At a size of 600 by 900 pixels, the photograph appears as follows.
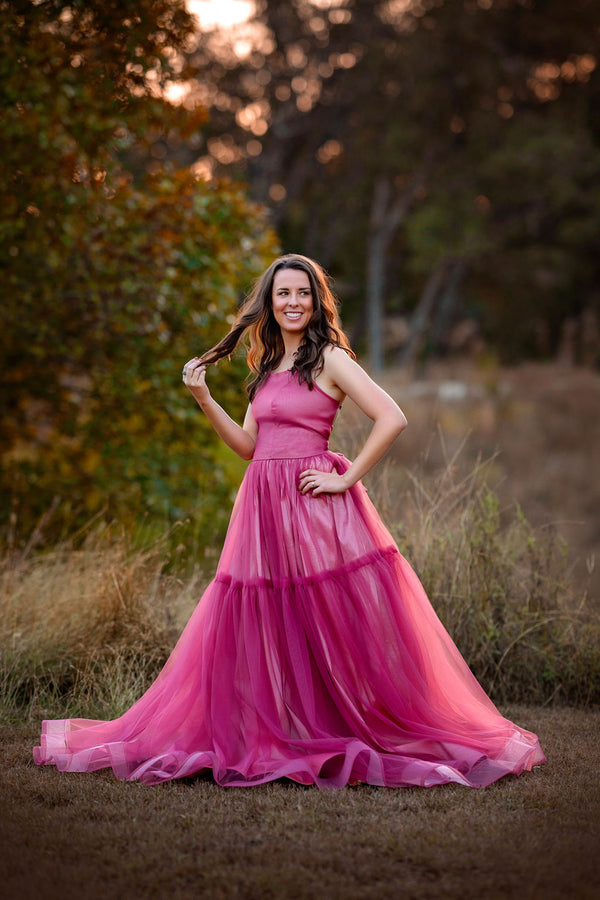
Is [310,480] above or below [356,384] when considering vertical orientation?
below

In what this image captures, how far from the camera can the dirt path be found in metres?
2.43

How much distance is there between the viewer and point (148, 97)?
6.18m

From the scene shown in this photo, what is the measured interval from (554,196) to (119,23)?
47.3ft

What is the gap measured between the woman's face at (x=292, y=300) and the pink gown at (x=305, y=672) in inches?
9.2

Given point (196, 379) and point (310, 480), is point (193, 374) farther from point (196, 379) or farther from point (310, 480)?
point (310, 480)

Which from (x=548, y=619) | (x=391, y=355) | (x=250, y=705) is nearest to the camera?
(x=250, y=705)

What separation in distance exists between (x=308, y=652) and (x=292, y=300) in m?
1.42

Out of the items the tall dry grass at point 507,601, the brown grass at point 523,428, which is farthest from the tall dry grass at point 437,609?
the brown grass at point 523,428

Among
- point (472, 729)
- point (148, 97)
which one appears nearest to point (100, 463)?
point (148, 97)

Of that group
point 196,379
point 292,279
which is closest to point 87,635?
point 196,379

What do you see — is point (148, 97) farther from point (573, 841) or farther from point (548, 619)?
point (573, 841)

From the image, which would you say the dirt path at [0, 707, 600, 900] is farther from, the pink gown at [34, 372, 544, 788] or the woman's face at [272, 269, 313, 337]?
the woman's face at [272, 269, 313, 337]

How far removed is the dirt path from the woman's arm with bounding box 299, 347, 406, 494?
112 centimetres

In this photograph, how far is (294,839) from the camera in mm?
2729
